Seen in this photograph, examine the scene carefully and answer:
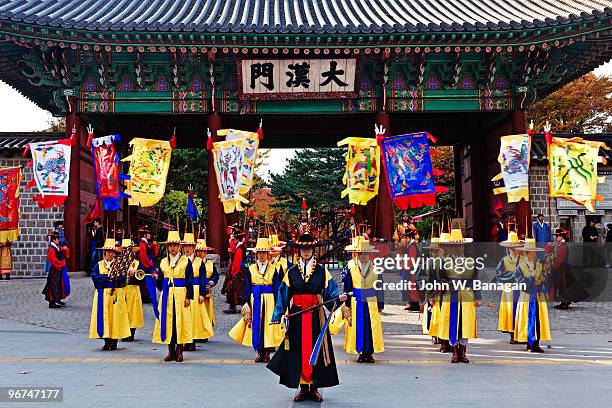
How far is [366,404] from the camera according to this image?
6.14m

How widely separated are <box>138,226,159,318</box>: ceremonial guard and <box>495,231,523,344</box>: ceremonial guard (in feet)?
19.9

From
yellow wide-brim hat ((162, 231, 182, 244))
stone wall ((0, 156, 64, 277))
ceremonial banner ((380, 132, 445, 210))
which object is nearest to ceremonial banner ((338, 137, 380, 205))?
ceremonial banner ((380, 132, 445, 210))

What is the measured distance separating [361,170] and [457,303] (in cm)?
607

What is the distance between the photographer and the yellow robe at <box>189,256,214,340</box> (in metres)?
9.19

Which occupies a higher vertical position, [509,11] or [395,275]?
[509,11]

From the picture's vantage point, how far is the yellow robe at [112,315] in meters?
9.48

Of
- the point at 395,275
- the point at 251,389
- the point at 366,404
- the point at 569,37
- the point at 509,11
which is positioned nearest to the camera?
the point at 366,404

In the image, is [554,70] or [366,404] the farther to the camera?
[554,70]

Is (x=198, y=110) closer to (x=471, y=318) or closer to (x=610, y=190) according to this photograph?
(x=471, y=318)

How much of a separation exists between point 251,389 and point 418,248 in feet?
25.1

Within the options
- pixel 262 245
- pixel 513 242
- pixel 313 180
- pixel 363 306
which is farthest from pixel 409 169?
pixel 313 180

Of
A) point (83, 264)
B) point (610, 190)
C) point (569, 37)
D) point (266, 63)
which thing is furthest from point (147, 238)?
point (610, 190)

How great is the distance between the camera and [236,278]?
40.6ft

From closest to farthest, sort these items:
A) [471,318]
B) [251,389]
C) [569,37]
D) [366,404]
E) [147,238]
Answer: [366,404] → [251,389] → [471,318] → [147,238] → [569,37]
